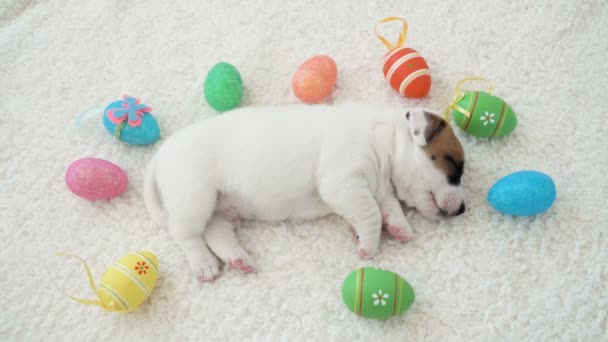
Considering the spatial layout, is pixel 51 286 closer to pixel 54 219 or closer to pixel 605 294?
pixel 54 219

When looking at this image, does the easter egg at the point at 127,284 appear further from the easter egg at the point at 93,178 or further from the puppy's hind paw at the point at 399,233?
the puppy's hind paw at the point at 399,233

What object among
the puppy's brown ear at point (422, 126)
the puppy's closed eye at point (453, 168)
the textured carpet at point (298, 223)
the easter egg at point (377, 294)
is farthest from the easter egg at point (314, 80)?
the easter egg at point (377, 294)

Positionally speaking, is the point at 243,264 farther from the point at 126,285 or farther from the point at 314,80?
the point at 314,80

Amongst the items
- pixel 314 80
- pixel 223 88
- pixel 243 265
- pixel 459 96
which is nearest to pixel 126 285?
pixel 243 265

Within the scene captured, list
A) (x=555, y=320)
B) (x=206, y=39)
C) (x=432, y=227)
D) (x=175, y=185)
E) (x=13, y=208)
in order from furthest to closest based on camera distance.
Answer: (x=206, y=39) → (x=13, y=208) → (x=432, y=227) → (x=175, y=185) → (x=555, y=320)

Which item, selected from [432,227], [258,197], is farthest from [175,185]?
[432,227]
